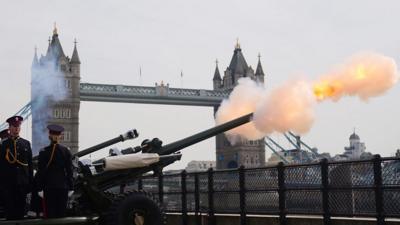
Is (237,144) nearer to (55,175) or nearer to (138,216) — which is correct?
(138,216)

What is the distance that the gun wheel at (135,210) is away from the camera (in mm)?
9547

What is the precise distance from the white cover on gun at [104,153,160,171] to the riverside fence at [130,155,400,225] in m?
1.27

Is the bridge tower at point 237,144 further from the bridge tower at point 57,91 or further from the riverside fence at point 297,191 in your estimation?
the riverside fence at point 297,191

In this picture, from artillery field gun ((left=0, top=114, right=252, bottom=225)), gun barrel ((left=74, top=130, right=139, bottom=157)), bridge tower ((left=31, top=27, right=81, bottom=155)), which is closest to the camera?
artillery field gun ((left=0, top=114, right=252, bottom=225))

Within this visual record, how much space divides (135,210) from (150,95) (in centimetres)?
13131

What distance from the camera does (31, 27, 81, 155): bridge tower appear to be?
137m

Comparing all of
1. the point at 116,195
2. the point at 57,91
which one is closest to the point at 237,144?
the point at 57,91

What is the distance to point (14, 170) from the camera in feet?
29.8

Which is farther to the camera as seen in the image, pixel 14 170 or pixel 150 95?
pixel 150 95

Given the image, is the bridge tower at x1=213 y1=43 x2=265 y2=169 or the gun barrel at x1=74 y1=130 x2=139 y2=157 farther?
the bridge tower at x1=213 y1=43 x2=265 y2=169

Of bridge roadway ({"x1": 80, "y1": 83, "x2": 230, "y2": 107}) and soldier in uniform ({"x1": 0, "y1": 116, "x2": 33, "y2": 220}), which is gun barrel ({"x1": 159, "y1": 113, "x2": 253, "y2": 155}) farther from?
bridge roadway ({"x1": 80, "y1": 83, "x2": 230, "y2": 107})

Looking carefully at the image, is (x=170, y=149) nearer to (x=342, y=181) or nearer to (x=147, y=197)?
(x=147, y=197)

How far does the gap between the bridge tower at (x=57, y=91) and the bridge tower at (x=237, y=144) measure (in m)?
32.3

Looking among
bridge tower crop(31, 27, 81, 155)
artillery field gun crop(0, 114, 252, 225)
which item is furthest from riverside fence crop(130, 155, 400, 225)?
bridge tower crop(31, 27, 81, 155)
